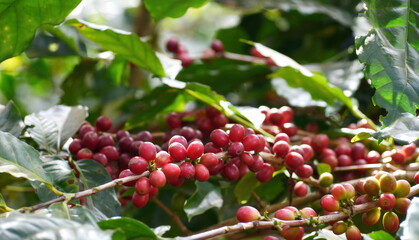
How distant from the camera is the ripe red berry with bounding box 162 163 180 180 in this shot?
0.65m

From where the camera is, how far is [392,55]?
71 cm

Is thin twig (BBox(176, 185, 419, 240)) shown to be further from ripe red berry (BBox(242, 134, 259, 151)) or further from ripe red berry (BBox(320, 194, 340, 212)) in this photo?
ripe red berry (BBox(242, 134, 259, 151))

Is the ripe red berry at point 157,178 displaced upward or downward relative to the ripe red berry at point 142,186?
upward

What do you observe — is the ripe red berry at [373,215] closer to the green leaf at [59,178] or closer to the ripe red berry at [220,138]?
the ripe red berry at [220,138]

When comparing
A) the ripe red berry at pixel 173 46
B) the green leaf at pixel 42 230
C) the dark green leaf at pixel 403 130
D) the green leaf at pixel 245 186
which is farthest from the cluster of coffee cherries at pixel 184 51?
the green leaf at pixel 42 230

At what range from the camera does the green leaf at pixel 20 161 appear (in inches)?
24.5

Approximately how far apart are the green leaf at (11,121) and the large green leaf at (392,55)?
63 centimetres

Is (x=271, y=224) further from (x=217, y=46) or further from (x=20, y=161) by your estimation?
(x=217, y=46)

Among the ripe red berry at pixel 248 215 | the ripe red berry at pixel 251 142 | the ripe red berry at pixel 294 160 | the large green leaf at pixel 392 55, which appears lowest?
the ripe red berry at pixel 248 215

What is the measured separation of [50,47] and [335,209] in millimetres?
831

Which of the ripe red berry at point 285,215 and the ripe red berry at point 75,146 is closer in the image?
the ripe red berry at point 285,215

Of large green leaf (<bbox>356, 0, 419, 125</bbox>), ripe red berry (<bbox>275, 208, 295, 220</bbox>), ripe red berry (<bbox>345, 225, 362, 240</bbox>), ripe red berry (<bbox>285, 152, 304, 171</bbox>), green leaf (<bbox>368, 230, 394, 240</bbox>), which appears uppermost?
large green leaf (<bbox>356, 0, 419, 125</bbox>)

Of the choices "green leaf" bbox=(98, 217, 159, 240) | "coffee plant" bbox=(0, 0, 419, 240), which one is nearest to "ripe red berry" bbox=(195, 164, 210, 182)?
"coffee plant" bbox=(0, 0, 419, 240)

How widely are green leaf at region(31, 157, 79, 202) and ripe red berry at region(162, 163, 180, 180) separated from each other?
0.17 meters
